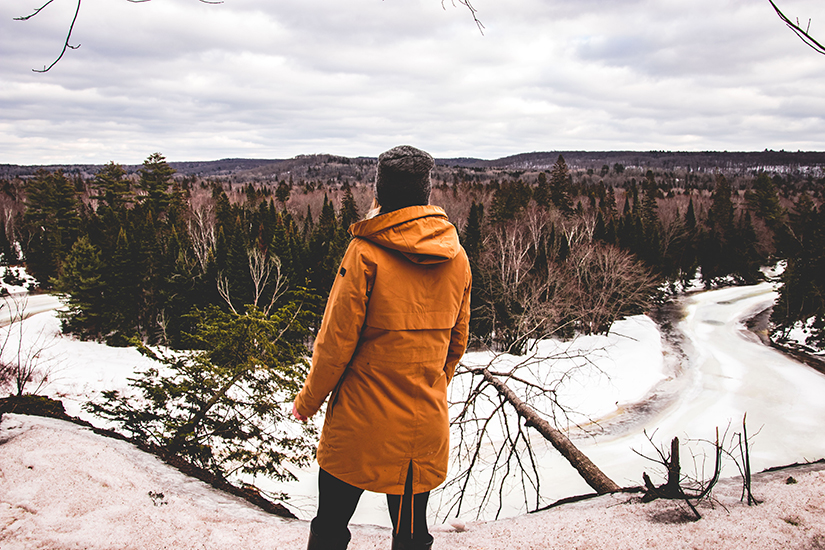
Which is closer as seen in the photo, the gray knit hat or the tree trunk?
the gray knit hat

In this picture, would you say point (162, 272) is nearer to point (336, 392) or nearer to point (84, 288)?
point (84, 288)

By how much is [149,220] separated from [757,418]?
42.7 meters

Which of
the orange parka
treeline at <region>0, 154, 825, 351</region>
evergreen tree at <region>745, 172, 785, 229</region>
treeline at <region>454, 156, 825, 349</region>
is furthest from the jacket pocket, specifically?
evergreen tree at <region>745, 172, 785, 229</region>

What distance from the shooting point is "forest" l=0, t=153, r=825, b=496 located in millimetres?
6836

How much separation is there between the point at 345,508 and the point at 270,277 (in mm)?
26969

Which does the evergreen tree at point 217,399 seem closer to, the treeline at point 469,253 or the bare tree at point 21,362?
the bare tree at point 21,362

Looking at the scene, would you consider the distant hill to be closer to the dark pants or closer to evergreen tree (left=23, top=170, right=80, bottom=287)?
evergreen tree (left=23, top=170, right=80, bottom=287)

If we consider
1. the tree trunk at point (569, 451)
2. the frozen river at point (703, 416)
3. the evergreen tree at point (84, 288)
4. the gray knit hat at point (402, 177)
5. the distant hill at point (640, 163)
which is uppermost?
the distant hill at point (640, 163)

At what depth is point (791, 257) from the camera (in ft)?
96.5

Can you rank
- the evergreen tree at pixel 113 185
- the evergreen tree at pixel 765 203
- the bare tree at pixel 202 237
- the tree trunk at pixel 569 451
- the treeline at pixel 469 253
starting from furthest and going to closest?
the evergreen tree at pixel 765 203, the evergreen tree at pixel 113 185, the bare tree at pixel 202 237, the treeline at pixel 469 253, the tree trunk at pixel 569 451


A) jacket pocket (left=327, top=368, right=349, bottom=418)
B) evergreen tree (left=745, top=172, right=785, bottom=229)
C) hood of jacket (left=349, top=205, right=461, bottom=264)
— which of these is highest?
evergreen tree (left=745, top=172, right=785, bottom=229)

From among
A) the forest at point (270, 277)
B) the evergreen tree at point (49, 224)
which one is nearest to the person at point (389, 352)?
the forest at point (270, 277)

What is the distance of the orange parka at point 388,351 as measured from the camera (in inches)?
69.2

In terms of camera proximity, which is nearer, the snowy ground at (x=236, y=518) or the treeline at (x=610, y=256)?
the snowy ground at (x=236, y=518)
